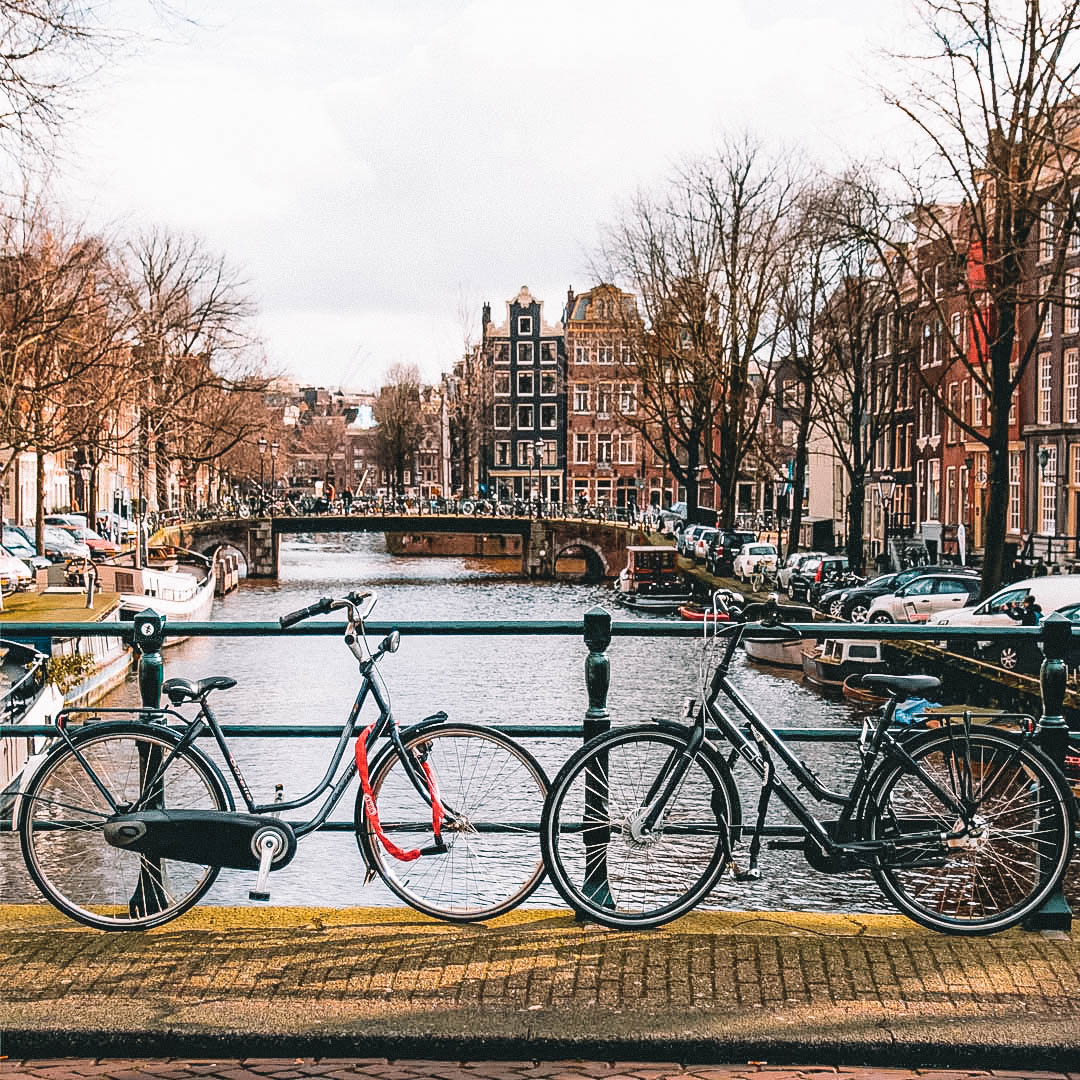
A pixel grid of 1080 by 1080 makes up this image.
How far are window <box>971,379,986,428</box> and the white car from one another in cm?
968

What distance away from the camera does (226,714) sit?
29125mm

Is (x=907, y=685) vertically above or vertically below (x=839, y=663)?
above

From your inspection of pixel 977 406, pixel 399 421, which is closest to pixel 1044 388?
pixel 977 406

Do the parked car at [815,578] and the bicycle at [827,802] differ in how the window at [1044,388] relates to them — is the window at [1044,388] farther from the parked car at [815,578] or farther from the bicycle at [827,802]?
the bicycle at [827,802]

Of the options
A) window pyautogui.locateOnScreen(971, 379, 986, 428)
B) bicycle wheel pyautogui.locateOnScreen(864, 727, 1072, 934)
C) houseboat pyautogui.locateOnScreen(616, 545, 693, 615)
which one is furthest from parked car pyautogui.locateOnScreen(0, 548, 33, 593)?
bicycle wheel pyautogui.locateOnScreen(864, 727, 1072, 934)

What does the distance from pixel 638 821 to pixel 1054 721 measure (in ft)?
4.68

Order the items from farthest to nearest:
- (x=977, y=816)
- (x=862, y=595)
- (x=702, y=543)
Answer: (x=702, y=543) → (x=862, y=595) → (x=977, y=816)

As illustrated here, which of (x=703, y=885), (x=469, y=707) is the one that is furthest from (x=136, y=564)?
(x=703, y=885)

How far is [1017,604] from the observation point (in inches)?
1033

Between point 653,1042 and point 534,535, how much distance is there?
68759 mm

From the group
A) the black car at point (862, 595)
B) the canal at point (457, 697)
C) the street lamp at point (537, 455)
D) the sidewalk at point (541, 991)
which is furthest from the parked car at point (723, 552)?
the sidewalk at point (541, 991)

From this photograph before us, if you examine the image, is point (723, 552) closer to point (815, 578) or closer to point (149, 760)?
point (815, 578)

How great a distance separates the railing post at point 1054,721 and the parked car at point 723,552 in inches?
1786

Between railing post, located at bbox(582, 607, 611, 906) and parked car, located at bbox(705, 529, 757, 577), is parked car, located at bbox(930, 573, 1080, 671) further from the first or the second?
parked car, located at bbox(705, 529, 757, 577)
